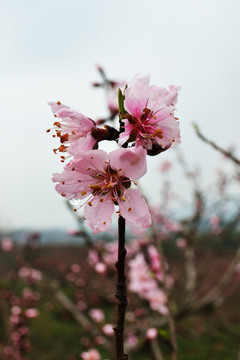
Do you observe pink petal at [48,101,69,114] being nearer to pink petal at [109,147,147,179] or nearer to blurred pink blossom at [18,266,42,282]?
pink petal at [109,147,147,179]

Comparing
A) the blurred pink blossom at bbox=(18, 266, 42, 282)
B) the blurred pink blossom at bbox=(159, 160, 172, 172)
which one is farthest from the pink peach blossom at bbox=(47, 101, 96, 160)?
the blurred pink blossom at bbox=(159, 160, 172, 172)

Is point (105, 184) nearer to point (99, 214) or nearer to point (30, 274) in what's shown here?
point (99, 214)

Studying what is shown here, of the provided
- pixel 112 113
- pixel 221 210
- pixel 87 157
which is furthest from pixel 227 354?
pixel 87 157

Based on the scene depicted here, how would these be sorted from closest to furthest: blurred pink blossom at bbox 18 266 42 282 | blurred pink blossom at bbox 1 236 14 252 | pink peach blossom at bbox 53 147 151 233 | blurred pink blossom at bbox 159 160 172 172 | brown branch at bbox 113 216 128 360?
brown branch at bbox 113 216 128 360 < pink peach blossom at bbox 53 147 151 233 < blurred pink blossom at bbox 18 266 42 282 < blurred pink blossom at bbox 1 236 14 252 < blurred pink blossom at bbox 159 160 172 172

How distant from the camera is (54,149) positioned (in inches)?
31.8

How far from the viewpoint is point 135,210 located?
2.37 feet

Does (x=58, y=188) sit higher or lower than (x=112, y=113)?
lower

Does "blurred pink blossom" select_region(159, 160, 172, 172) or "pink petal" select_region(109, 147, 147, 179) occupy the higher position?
"blurred pink blossom" select_region(159, 160, 172, 172)

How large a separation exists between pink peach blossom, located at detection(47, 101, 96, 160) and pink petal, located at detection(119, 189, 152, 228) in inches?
6.2

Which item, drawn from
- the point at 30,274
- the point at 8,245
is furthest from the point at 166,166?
the point at 30,274

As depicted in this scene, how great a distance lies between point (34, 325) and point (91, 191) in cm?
886

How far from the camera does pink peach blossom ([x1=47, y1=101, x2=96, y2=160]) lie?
2.39ft

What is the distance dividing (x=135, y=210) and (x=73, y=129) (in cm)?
27

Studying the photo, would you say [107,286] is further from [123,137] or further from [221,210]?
[123,137]
